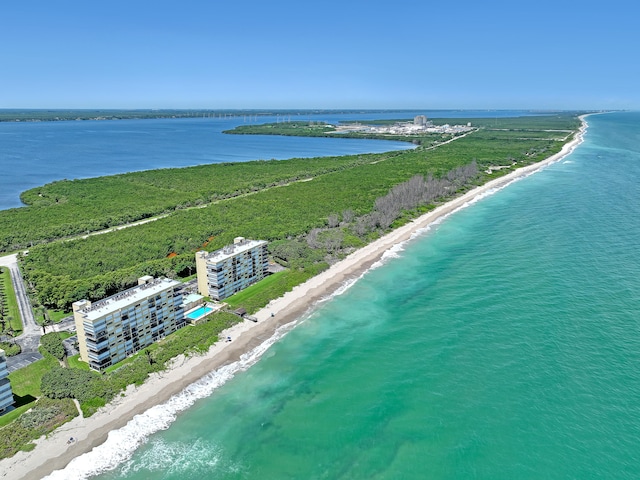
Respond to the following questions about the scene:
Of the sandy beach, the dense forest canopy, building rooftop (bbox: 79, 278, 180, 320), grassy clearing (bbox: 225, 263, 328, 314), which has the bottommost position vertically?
the sandy beach

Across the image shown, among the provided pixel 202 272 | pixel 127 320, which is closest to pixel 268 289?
pixel 202 272

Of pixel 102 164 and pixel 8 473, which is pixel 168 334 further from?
pixel 102 164

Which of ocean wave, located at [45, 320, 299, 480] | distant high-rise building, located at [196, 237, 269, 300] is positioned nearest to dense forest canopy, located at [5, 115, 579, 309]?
distant high-rise building, located at [196, 237, 269, 300]

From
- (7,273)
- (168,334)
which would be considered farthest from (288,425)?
(7,273)

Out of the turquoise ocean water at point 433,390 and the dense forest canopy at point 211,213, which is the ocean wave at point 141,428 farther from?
the dense forest canopy at point 211,213

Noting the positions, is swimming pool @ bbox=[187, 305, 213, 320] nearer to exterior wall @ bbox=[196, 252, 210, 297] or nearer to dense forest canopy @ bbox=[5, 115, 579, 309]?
exterior wall @ bbox=[196, 252, 210, 297]

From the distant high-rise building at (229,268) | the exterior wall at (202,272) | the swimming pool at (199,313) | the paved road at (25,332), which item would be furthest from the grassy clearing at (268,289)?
the paved road at (25,332)

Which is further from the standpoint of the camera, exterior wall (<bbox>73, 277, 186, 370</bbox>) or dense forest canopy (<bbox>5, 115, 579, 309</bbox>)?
dense forest canopy (<bbox>5, 115, 579, 309</bbox>)
